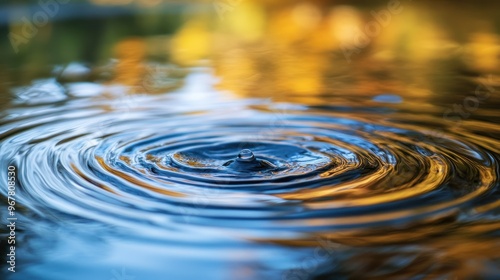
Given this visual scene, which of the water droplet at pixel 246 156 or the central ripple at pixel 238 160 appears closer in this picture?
the central ripple at pixel 238 160

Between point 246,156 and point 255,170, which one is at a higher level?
point 246,156

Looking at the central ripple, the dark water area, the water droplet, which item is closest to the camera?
the dark water area

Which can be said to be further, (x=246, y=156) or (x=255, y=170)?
(x=246, y=156)

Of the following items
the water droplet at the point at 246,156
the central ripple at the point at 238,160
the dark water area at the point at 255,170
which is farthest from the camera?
the water droplet at the point at 246,156

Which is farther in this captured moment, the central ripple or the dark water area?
the central ripple

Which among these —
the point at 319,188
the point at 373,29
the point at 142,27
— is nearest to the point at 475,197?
the point at 319,188

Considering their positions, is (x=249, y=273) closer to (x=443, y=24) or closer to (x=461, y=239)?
(x=461, y=239)

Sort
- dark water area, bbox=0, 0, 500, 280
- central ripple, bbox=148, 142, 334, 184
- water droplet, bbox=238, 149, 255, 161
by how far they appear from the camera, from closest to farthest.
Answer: dark water area, bbox=0, 0, 500, 280
central ripple, bbox=148, 142, 334, 184
water droplet, bbox=238, 149, 255, 161

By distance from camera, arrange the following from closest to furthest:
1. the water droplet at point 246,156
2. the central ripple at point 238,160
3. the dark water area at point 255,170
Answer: the dark water area at point 255,170
the central ripple at point 238,160
the water droplet at point 246,156

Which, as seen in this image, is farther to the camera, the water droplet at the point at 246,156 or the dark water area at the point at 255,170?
the water droplet at the point at 246,156
